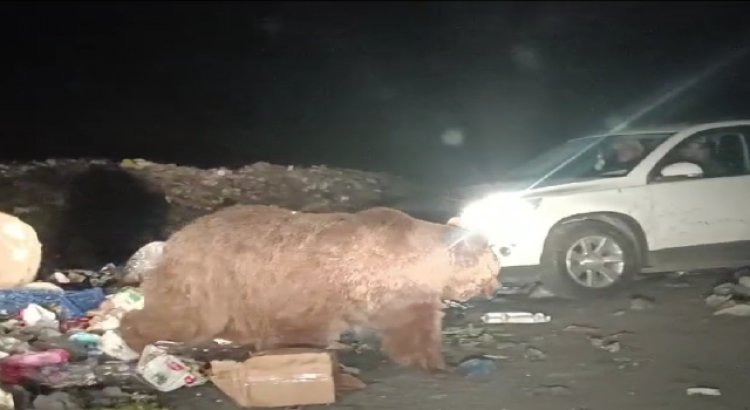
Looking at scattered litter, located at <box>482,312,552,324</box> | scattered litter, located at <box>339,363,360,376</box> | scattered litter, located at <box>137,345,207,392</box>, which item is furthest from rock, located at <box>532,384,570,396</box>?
scattered litter, located at <box>137,345,207,392</box>

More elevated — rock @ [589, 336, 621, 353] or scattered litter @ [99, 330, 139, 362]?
scattered litter @ [99, 330, 139, 362]

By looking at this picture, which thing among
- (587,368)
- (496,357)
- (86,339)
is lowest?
(587,368)

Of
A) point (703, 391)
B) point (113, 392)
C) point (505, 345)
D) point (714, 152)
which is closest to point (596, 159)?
point (714, 152)

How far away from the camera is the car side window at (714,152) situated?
375 inches

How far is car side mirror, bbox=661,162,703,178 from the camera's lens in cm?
932

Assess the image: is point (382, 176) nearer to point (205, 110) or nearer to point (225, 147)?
point (225, 147)

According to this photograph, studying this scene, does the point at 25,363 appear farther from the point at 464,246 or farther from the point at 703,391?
the point at 703,391

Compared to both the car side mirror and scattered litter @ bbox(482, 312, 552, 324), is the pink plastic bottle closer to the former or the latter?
scattered litter @ bbox(482, 312, 552, 324)

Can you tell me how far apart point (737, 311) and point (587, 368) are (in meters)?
2.27

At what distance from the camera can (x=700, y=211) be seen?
9.32 metres

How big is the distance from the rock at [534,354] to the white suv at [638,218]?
192 centimetres

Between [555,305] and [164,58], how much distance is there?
64.4 feet

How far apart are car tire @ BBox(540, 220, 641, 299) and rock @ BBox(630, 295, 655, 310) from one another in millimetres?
317

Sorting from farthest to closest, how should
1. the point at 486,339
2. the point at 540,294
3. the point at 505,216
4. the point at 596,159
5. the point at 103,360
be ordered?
the point at 596,159
the point at 540,294
the point at 505,216
the point at 486,339
the point at 103,360
